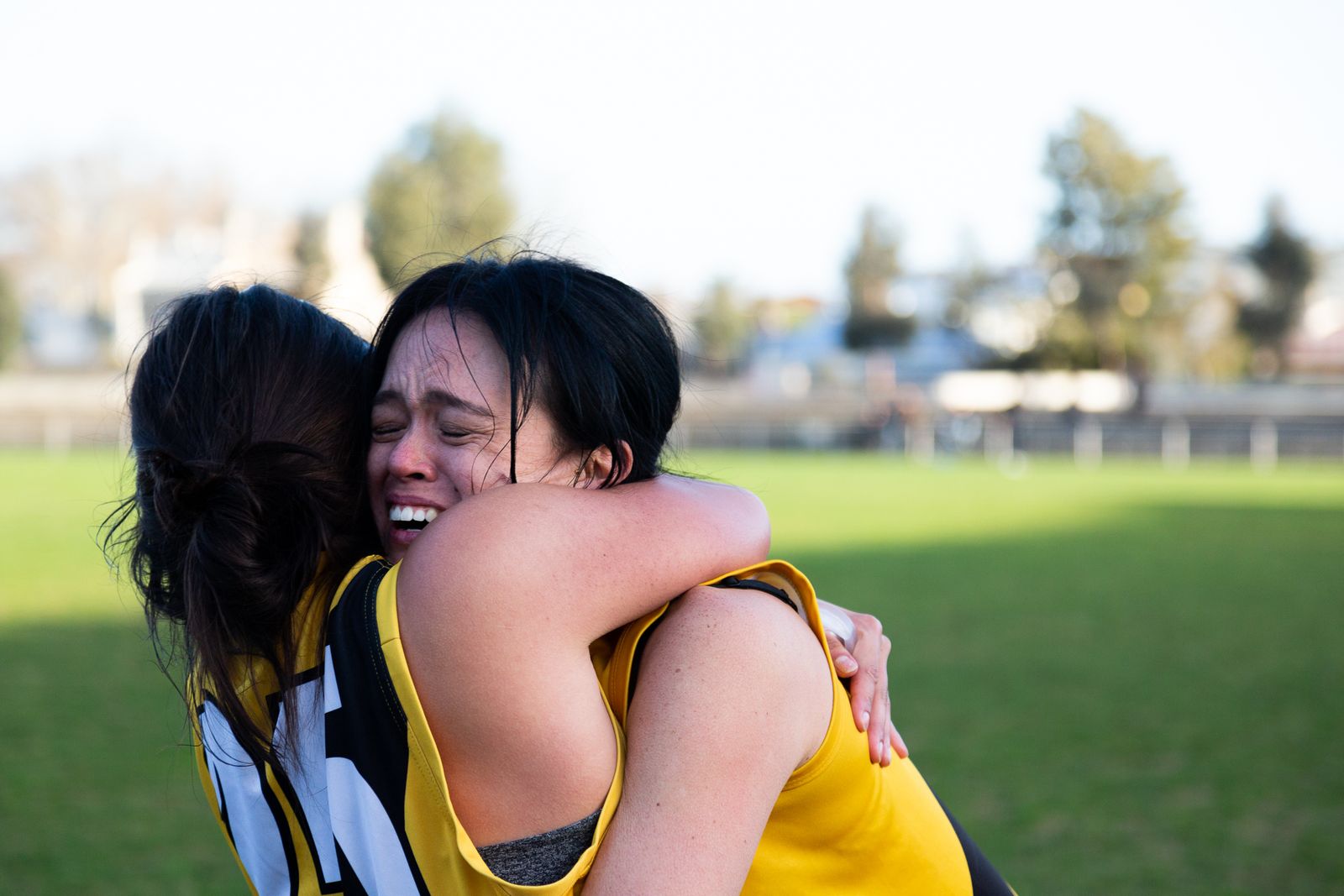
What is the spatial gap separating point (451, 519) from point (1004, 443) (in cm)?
3921

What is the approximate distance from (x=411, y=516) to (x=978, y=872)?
904mm

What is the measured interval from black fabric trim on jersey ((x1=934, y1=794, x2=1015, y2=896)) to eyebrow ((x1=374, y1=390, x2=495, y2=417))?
79 cm

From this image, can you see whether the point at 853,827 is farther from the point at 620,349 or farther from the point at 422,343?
the point at 422,343

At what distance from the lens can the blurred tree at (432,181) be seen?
169 ft

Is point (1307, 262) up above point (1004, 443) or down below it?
above

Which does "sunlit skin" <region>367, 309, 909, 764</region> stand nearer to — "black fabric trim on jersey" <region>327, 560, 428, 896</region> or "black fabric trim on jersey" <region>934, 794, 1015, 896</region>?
"black fabric trim on jersey" <region>934, 794, 1015, 896</region>

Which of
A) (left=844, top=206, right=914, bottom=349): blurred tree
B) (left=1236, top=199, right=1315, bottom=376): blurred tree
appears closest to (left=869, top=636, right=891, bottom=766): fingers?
(left=1236, top=199, right=1315, bottom=376): blurred tree

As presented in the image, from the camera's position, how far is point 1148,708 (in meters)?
7.03

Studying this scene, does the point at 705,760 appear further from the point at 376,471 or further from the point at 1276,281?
the point at 1276,281

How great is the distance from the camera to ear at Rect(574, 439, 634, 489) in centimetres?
161

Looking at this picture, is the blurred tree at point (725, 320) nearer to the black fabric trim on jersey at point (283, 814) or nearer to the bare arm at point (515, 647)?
the black fabric trim on jersey at point (283, 814)

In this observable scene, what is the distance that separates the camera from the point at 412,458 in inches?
62.7

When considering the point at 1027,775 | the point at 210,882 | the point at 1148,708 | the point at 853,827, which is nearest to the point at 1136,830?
the point at 1027,775

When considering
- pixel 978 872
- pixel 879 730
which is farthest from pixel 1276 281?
pixel 879 730
